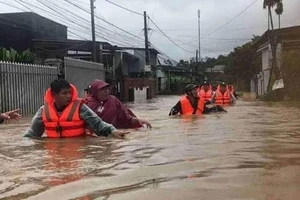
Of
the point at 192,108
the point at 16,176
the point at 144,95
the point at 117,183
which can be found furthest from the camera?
the point at 144,95

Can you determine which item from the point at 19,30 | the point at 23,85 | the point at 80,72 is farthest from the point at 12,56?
the point at 19,30

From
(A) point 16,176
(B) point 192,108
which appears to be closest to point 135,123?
(B) point 192,108

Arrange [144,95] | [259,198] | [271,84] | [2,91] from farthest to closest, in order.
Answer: [144,95] → [271,84] → [2,91] → [259,198]

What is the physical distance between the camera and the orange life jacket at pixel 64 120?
8.20 m

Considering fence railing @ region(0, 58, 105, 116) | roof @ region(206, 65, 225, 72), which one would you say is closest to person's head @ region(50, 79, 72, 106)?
fence railing @ region(0, 58, 105, 116)

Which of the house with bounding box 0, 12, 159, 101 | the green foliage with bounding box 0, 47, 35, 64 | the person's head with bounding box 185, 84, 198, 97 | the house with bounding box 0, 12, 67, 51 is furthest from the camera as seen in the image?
the house with bounding box 0, 12, 67, 51

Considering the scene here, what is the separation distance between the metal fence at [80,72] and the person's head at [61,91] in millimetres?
14009

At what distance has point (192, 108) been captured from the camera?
13.7 m

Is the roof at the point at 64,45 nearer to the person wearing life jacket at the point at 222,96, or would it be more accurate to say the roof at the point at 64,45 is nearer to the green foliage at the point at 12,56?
the green foliage at the point at 12,56

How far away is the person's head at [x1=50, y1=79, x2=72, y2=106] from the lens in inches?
314

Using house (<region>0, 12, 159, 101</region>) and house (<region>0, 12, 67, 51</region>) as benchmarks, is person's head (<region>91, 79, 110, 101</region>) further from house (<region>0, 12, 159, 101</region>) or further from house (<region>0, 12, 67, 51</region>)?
house (<region>0, 12, 67, 51</region>)

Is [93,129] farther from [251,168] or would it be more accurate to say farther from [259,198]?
[259,198]

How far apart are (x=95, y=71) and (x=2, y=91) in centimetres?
1146

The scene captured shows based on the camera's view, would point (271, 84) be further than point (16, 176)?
Yes
